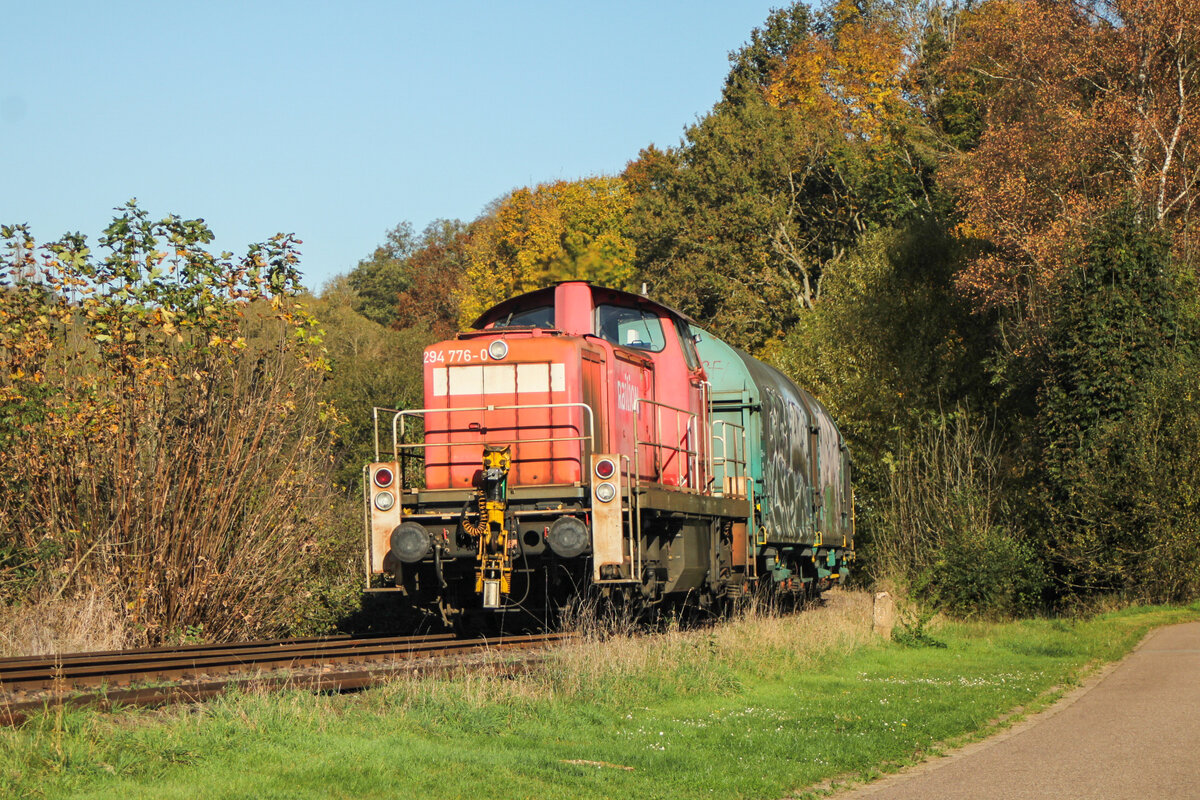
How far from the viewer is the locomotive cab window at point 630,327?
15.7 meters

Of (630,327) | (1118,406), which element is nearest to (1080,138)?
(1118,406)

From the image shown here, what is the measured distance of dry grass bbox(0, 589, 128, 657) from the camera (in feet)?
41.6

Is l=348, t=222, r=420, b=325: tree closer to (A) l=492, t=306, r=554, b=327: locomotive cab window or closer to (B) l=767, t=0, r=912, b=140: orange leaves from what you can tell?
(B) l=767, t=0, r=912, b=140: orange leaves

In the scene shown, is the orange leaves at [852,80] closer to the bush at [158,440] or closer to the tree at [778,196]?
the tree at [778,196]

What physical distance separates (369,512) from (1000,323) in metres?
22.8

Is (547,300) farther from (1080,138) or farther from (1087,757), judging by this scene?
(1080,138)

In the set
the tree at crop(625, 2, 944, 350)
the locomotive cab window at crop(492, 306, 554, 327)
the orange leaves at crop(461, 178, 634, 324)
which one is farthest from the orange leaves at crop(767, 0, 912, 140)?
the locomotive cab window at crop(492, 306, 554, 327)

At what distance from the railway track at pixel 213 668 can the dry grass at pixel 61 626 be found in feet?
3.82

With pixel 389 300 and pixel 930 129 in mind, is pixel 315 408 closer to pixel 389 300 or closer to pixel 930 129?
pixel 930 129

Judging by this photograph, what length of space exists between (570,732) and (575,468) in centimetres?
496

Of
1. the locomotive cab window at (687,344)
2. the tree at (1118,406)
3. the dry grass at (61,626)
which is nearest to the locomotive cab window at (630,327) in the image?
the locomotive cab window at (687,344)

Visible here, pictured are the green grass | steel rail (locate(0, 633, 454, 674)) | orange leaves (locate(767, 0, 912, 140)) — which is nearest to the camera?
Answer: the green grass

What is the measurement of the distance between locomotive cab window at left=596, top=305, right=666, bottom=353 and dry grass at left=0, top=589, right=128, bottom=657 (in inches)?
256

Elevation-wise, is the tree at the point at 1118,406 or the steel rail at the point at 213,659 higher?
the tree at the point at 1118,406
